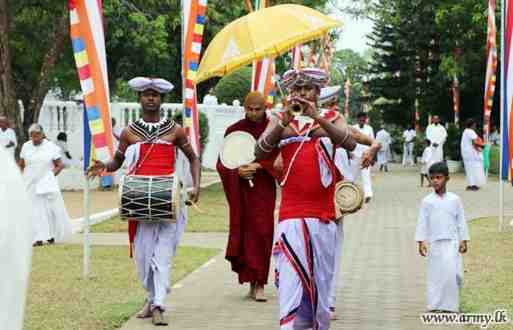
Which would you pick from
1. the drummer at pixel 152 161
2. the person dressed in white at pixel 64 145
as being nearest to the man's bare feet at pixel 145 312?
the drummer at pixel 152 161

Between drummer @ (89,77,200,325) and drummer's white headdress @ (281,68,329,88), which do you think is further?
drummer @ (89,77,200,325)

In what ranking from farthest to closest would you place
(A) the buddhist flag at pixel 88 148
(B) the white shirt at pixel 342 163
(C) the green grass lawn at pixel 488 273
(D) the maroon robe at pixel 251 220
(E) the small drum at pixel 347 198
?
1. (A) the buddhist flag at pixel 88 148
2. (D) the maroon robe at pixel 251 220
3. (C) the green grass lawn at pixel 488 273
4. (B) the white shirt at pixel 342 163
5. (E) the small drum at pixel 347 198

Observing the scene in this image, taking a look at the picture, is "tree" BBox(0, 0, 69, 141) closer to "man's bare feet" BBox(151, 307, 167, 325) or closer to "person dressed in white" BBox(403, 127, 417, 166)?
"man's bare feet" BBox(151, 307, 167, 325)

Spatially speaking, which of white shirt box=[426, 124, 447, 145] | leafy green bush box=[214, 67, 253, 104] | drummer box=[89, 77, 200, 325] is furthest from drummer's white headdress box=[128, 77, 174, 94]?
leafy green bush box=[214, 67, 253, 104]

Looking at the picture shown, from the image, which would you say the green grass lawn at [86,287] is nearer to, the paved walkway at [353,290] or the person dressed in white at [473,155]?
the paved walkway at [353,290]

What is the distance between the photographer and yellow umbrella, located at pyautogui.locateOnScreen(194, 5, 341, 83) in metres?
11.7

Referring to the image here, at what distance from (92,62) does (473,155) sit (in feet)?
59.9

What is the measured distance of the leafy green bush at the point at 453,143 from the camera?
3838 cm

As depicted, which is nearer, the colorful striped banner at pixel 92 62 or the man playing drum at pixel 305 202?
the man playing drum at pixel 305 202

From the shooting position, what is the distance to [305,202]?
6.71 metres

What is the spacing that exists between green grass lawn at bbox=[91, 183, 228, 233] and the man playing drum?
10495 millimetres

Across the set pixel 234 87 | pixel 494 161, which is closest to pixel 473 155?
pixel 234 87

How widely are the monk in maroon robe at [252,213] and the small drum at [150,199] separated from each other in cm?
158

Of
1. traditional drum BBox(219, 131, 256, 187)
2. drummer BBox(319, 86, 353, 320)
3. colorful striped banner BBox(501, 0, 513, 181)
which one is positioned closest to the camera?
drummer BBox(319, 86, 353, 320)
